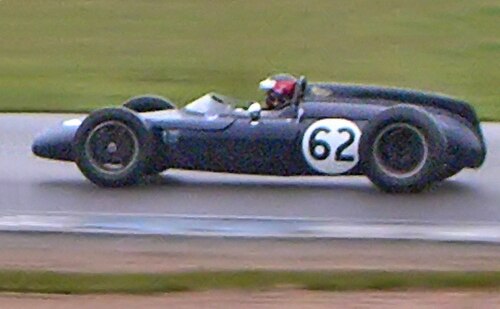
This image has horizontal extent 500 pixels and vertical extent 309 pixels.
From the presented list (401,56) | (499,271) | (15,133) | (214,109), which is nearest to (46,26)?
(401,56)

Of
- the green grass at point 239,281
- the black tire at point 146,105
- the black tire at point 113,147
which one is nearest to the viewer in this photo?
the green grass at point 239,281

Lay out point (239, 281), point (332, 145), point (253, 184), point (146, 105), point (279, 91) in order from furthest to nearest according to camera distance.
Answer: point (146, 105), point (253, 184), point (279, 91), point (332, 145), point (239, 281)

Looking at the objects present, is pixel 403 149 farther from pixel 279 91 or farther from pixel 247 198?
pixel 247 198

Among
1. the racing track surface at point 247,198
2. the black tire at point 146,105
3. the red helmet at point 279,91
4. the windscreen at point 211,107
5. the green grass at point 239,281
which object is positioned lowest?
the green grass at point 239,281

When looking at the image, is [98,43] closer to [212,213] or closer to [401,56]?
[401,56]

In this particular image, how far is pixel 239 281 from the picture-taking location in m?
8.12

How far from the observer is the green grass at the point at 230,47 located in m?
17.7

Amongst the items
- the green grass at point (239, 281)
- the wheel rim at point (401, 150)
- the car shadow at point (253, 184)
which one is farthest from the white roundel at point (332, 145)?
the green grass at point (239, 281)

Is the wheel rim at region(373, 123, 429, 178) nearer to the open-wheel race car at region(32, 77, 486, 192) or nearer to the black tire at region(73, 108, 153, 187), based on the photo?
the open-wheel race car at region(32, 77, 486, 192)

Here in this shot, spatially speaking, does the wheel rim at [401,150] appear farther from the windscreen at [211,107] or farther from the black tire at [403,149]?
the windscreen at [211,107]

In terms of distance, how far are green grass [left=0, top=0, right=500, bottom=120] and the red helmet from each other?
4356mm

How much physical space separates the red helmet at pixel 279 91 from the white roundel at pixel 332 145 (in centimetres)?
41

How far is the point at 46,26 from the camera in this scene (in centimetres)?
2334

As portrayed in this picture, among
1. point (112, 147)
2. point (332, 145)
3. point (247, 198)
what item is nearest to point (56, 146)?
point (112, 147)
